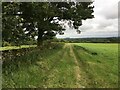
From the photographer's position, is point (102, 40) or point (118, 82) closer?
point (118, 82)

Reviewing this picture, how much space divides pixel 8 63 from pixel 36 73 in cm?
232

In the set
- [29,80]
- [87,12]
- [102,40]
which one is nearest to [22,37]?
[29,80]

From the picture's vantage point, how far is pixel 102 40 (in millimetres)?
111750

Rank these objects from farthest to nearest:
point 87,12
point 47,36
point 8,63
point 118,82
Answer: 1. point 47,36
2. point 87,12
3. point 8,63
4. point 118,82

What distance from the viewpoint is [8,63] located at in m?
17.0

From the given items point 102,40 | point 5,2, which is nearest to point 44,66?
point 5,2

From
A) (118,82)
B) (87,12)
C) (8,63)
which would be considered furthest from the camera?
(87,12)

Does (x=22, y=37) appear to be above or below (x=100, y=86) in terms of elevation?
above

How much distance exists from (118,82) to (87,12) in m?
27.5

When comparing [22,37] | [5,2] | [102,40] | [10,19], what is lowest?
[102,40]

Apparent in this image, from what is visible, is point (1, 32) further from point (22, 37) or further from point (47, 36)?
point (47, 36)

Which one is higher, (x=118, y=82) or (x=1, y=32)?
(x=1, y=32)

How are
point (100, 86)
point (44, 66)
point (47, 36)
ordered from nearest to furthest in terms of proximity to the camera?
point (100, 86)
point (44, 66)
point (47, 36)

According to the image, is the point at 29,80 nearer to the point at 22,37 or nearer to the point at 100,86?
the point at 100,86
